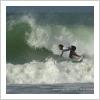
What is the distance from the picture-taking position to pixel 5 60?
1.77 meters

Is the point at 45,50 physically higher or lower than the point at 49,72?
higher

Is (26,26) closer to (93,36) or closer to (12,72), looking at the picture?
(12,72)

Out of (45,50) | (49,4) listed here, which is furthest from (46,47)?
(49,4)

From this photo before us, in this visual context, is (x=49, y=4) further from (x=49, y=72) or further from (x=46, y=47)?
(x=49, y=72)

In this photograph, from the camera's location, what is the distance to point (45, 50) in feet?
5.84

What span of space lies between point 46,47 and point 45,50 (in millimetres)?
19

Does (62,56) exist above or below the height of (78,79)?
above

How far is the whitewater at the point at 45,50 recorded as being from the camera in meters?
1.77

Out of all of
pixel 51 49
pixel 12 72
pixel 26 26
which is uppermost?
pixel 26 26

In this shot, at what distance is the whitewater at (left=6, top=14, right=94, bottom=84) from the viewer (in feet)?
5.80

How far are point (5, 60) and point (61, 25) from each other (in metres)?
0.39

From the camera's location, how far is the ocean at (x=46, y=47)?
5.80ft

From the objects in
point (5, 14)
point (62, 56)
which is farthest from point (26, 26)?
point (62, 56)

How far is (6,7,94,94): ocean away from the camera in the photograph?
177 centimetres
